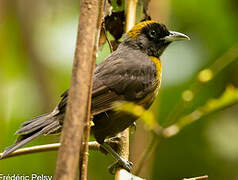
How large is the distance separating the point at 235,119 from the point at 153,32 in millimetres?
1266

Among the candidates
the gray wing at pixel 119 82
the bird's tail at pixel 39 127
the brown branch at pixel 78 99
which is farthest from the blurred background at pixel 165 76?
the brown branch at pixel 78 99

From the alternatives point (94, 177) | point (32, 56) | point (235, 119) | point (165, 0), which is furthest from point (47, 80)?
point (235, 119)

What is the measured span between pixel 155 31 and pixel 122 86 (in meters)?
0.81

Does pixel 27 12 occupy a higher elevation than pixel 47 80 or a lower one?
higher

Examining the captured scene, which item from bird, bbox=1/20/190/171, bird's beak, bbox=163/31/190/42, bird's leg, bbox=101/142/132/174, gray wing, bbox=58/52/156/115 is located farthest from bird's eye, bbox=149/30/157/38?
bird's leg, bbox=101/142/132/174

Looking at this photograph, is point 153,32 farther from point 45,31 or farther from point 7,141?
point 7,141

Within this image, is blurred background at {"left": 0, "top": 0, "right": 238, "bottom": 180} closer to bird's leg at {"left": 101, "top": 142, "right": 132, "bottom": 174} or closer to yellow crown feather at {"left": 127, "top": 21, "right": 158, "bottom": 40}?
yellow crown feather at {"left": 127, "top": 21, "right": 158, "bottom": 40}

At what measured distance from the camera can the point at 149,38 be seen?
4.36m

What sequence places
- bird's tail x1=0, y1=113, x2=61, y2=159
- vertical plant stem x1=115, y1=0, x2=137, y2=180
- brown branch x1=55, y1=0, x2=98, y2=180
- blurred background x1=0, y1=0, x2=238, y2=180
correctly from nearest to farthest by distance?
brown branch x1=55, y1=0, x2=98, y2=180, bird's tail x1=0, y1=113, x2=61, y2=159, vertical plant stem x1=115, y1=0, x2=137, y2=180, blurred background x1=0, y1=0, x2=238, y2=180

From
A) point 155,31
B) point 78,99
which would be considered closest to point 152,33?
point 155,31

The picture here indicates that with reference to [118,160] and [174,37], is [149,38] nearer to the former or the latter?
[174,37]

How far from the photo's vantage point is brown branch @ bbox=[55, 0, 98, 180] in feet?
4.83

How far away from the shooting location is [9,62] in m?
4.62

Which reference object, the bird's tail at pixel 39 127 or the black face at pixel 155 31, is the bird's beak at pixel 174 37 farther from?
the bird's tail at pixel 39 127
